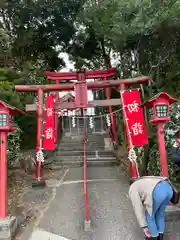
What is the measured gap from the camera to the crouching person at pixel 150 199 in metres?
3.70

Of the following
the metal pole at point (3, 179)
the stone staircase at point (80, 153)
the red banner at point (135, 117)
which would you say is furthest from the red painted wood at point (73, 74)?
the metal pole at point (3, 179)

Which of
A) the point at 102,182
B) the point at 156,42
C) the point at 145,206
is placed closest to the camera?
the point at 145,206

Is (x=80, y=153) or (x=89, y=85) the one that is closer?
(x=89, y=85)

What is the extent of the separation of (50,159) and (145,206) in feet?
23.7

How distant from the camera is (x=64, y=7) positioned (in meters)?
14.9

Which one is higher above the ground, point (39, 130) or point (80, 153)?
point (39, 130)

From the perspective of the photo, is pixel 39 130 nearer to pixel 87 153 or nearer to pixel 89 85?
pixel 89 85

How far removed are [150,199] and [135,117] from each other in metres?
3.69

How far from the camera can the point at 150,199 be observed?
144 inches

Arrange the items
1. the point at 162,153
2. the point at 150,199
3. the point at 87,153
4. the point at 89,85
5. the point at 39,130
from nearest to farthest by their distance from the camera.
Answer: the point at 150,199, the point at 162,153, the point at 39,130, the point at 89,85, the point at 87,153

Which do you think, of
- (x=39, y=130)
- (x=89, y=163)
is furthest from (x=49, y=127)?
(x=89, y=163)

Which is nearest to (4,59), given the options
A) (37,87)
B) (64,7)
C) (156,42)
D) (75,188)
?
(64,7)

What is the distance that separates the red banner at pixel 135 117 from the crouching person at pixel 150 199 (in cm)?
304

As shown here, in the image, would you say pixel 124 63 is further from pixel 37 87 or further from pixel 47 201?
pixel 47 201
